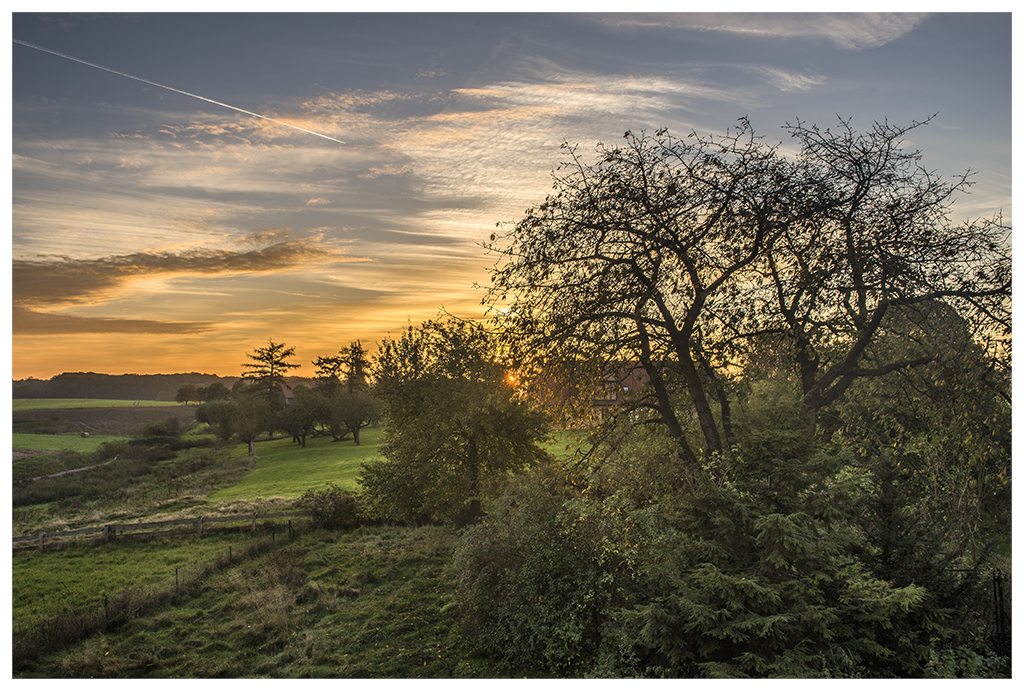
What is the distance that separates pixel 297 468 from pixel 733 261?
3015 centimetres

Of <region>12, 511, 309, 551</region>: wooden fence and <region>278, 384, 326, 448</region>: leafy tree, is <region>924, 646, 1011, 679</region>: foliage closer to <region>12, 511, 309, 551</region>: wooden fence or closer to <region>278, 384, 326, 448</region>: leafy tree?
<region>12, 511, 309, 551</region>: wooden fence

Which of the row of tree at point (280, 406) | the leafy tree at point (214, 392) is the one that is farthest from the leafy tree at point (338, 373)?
Result: the leafy tree at point (214, 392)

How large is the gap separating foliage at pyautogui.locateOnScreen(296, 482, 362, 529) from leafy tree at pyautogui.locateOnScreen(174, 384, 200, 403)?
21.8 feet

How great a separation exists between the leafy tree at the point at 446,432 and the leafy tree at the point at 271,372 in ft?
62.9

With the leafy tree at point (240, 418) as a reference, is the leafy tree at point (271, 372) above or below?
above

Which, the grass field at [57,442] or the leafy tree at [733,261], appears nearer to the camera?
the leafy tree at [733,261]

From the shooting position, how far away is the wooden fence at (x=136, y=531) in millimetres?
15221

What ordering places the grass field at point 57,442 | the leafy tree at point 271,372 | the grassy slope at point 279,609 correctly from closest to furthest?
the grassy slope at point 279,609 → the grass field at point 57,442 → the leafy tree at point 271,372

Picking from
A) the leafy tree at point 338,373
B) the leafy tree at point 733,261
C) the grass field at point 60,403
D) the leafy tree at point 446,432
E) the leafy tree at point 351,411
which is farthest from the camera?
the leafy tree at point 338,373

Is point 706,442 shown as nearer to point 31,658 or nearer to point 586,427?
point 586,427

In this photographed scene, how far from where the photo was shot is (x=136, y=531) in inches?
698

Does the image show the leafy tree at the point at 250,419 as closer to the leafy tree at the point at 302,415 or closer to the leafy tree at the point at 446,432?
the leafy tree at the point at 302,415
